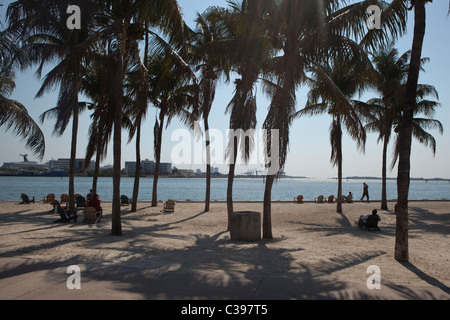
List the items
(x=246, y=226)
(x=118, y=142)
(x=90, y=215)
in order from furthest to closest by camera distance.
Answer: (x=90, y=215) < (x=118, y=142) < (x=246, y=226)

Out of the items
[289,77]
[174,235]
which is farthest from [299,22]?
[174,235]

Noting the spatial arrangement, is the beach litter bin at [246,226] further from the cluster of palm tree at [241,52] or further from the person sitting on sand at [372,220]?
the person sitting on sand at [372,220]

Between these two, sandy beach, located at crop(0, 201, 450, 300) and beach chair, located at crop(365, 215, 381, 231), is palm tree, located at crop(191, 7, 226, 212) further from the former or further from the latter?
beach chair, located at crop(365, 215, 381, 231)

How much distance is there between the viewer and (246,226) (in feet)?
36.5

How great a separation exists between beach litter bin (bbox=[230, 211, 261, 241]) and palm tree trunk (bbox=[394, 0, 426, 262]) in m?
4.20

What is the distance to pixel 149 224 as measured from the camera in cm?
1509

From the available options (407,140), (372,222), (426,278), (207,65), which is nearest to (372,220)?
(372,222)

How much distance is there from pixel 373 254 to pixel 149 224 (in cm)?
936

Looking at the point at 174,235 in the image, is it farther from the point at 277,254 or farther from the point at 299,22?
the point at 299,22

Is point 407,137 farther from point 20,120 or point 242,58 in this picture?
point 20,120

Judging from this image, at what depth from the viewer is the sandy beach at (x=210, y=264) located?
5.38 meters

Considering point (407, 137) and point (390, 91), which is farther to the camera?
point (390, 91)

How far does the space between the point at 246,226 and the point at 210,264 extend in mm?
3801

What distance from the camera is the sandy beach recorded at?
5.38 meters
